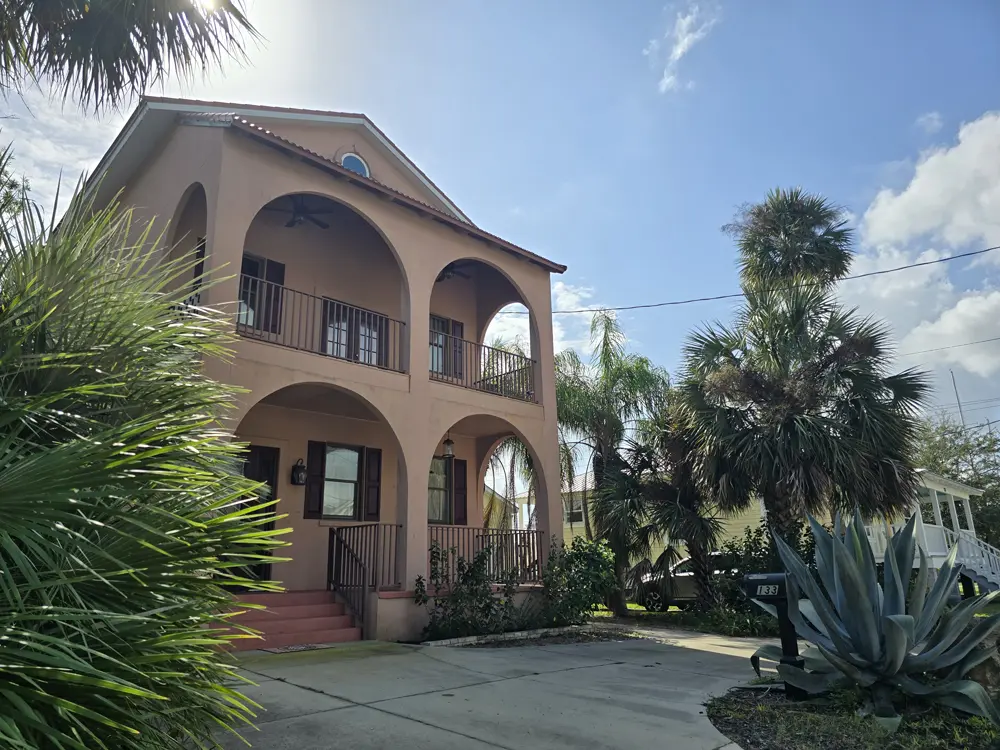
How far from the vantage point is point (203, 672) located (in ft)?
10.6

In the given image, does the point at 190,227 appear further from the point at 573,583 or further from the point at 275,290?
the point at 573,583

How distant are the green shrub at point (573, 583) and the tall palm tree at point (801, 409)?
330cm

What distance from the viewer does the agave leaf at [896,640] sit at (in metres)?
5.07

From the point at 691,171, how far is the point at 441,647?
9.21 meters

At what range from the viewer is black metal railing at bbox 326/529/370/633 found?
1023cm

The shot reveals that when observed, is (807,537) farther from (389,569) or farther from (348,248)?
(348,248)

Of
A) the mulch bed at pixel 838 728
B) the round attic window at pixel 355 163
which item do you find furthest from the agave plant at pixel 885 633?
the round attic window at pixel 355 163

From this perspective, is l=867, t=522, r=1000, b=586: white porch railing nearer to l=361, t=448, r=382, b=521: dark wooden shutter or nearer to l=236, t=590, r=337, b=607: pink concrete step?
l=361, t=448, r=382, b=521: dark wooden shutter

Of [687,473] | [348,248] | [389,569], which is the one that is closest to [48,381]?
[389,569]

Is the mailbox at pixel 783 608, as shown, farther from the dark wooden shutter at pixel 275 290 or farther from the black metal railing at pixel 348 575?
the dark wooden shutter at pixel 275 290

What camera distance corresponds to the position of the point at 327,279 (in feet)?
41.6

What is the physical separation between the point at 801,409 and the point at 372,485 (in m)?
8.52

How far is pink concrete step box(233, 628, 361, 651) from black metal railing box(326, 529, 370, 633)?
306 mm

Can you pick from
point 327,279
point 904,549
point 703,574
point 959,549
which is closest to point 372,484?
point 327,279
